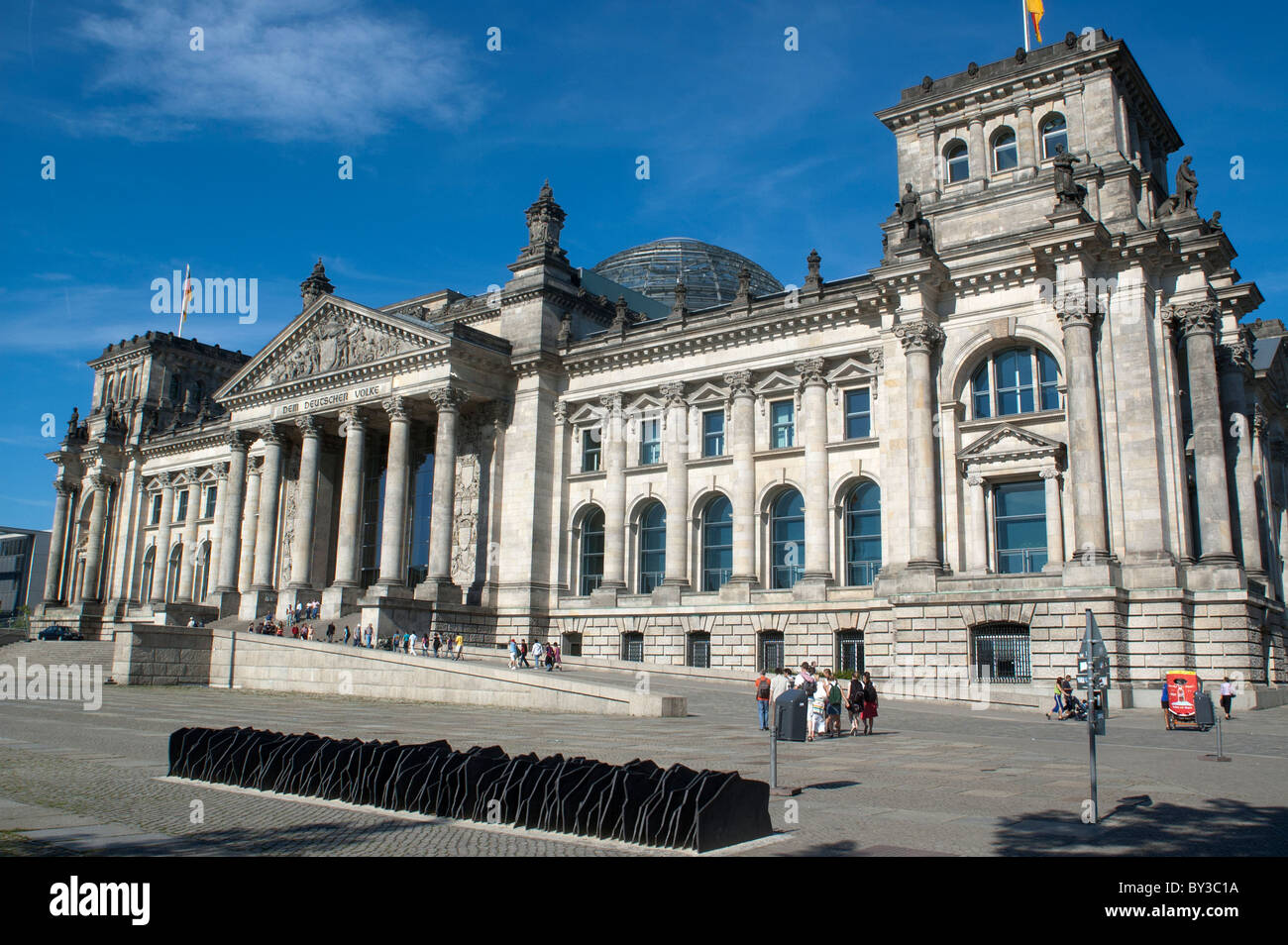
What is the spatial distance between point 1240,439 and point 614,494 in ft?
86.2

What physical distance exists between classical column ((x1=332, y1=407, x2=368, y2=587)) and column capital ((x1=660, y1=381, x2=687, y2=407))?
16.4 meters

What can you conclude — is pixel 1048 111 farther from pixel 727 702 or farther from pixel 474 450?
pixel 474 450

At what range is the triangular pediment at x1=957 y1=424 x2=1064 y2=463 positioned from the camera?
37.2 metres

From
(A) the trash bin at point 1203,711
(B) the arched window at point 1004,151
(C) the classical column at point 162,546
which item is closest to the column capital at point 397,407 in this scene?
(B) the arched window at point 1004,151

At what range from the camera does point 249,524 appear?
62531 millimetres

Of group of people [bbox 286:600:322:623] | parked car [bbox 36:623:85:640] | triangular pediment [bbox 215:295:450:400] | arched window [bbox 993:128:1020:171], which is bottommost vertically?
parked car [bbox 36:623:85:640]

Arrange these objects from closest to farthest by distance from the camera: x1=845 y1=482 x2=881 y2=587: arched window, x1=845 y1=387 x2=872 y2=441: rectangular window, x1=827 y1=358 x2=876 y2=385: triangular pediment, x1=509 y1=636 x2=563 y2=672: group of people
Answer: x1=509 y1=636 x2=563 y2=672: group of people < x1=845 y1=482 x2=881 y2=587: arched window < x1=827 y1=358 x2=876 y2=385: triangular pediment < x1=845 y1=387 x2=872 y2=441: rectangular window

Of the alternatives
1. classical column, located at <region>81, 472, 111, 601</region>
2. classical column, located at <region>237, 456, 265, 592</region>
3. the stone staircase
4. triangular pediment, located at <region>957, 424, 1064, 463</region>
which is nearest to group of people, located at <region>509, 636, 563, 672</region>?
triangular pediment, located at <region>957, 424, 1064, 463</region>

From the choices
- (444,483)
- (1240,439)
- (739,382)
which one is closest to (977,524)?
(1240,439)

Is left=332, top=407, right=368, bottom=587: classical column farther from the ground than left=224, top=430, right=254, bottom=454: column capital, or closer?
closer

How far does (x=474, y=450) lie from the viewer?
53.2m

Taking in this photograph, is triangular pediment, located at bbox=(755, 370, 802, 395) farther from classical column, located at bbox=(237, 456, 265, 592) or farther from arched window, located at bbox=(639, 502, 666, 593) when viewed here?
classical column, located at bbox=(237, 456, 265, 592)
